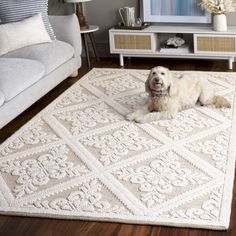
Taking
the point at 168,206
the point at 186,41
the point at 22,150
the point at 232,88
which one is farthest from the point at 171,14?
the point at 168,206

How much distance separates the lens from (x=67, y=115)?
3.74m

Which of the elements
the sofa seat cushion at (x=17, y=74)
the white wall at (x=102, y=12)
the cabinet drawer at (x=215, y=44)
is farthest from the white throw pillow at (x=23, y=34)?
the cabinet drawer at (x=215, y=44)

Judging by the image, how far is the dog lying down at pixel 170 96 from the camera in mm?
3430

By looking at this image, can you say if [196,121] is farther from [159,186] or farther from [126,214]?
[126,214]

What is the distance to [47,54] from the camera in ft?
13.2

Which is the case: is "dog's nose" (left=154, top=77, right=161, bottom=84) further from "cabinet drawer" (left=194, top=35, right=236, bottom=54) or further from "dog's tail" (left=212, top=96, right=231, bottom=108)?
"cabinet drawer" (left=194, top=35, right=236, bottom=54)

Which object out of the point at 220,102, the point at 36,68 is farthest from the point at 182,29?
the point at 36,68

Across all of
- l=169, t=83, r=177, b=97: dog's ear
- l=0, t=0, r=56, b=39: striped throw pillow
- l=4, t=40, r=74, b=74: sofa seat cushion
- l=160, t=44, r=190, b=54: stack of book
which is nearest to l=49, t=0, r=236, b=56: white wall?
l=160, t=44, r=190, b=54: stack of book

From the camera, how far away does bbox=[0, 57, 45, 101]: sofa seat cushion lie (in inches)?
132

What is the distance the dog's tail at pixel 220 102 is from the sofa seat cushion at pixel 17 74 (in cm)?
146

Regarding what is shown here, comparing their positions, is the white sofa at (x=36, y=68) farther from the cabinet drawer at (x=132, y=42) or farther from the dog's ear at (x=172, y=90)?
the dog's ear at (x=172, y=90)

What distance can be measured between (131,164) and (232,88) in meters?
1.63

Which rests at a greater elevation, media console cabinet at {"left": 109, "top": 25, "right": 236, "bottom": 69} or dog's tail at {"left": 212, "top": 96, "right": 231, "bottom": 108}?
media console cabinet at {"left": 109, "top": 25, "right": 236, "bottom": 69}

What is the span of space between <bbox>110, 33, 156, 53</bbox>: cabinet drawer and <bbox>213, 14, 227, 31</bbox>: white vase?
0.68 meters
